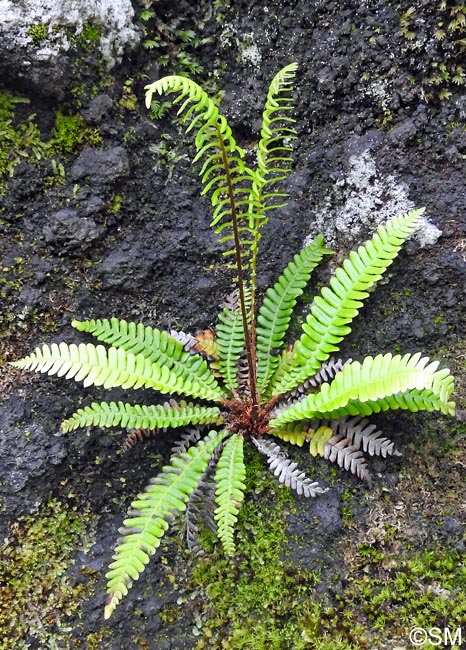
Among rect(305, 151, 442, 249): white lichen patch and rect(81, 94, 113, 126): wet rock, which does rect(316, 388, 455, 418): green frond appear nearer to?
rect(305, 151, 442, 249): white lichen patch

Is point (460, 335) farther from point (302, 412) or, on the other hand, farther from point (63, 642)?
point (63, 642)

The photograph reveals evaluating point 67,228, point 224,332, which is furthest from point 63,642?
point 67,228

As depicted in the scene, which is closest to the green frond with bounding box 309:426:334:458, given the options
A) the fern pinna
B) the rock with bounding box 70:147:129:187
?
the fern pinna

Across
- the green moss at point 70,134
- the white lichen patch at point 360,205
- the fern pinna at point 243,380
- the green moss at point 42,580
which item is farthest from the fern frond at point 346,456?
the green moss at point 70,134

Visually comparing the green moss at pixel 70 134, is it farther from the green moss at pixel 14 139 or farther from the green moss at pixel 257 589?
the green moss at pixel 257 589

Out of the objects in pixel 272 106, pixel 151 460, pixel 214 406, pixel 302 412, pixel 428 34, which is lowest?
pixel 151 460

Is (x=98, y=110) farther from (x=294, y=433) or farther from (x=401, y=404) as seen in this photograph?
(x=401, y=404)
